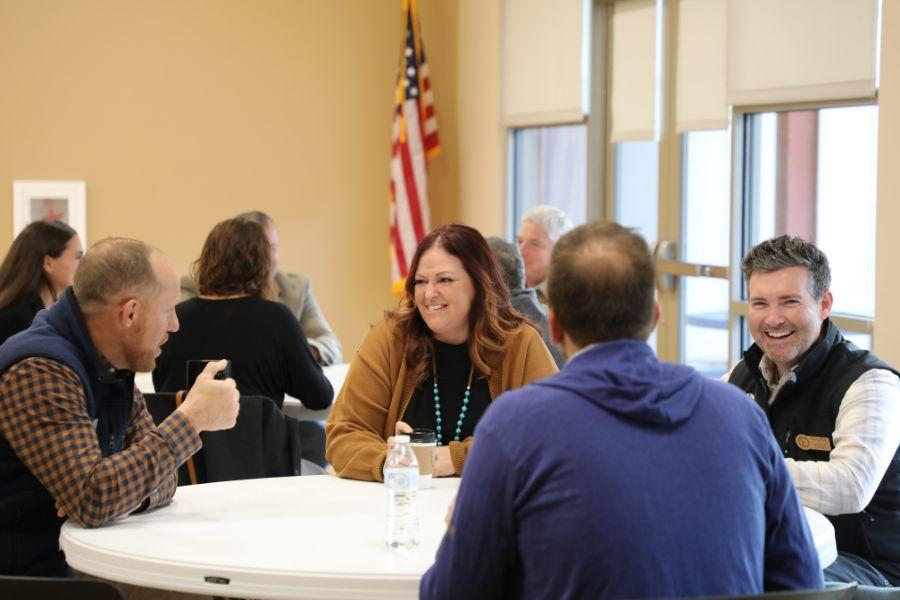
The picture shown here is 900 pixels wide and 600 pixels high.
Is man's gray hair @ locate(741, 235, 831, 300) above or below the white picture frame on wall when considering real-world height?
below

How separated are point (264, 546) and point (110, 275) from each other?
2.30 ft

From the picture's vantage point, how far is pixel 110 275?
98.0 inches

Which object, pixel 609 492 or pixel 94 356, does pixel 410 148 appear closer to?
pixel 94 356

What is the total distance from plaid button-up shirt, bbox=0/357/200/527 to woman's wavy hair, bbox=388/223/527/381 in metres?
0.88

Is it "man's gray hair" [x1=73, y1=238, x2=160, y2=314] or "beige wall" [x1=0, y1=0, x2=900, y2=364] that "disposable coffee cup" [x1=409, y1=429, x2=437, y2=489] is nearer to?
"man's gray hair" [x1=73, y1=238, x2=160, y2=314]

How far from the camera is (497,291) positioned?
3223 mm

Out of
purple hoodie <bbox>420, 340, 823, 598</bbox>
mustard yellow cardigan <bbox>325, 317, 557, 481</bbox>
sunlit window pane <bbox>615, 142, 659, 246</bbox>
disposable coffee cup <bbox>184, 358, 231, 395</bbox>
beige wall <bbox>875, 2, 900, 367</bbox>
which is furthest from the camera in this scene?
sunlit window pane <bbox>615, 142, 659, 246</bbox>

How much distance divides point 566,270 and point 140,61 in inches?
225

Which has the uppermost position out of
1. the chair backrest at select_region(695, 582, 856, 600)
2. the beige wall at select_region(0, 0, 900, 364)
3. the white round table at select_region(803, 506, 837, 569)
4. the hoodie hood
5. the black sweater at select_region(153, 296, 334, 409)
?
the beige wall at select_region(0, 0, 900, 364)

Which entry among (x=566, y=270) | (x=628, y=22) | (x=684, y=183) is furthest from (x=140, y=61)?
(x=566, y=270)

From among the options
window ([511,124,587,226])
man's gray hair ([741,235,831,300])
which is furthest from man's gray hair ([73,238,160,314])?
window ([511,124,587,226])

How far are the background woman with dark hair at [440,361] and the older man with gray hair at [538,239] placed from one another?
2.25m

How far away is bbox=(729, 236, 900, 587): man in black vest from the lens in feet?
8.83

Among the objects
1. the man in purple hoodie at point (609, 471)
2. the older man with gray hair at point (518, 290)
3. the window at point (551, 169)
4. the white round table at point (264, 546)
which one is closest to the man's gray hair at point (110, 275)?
the white round table at point (264, 546)
